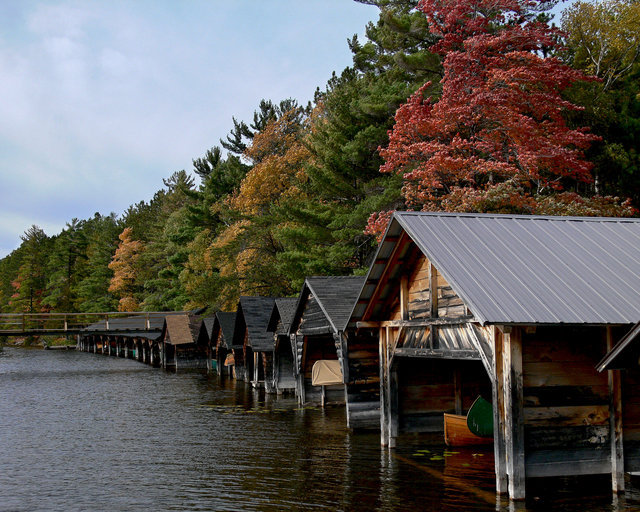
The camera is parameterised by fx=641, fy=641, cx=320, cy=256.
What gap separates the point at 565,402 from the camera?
11.9 meters

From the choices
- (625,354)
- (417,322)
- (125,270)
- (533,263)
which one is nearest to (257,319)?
(417,322)

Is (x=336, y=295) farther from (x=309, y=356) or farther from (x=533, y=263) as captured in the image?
(x=533, y=263)

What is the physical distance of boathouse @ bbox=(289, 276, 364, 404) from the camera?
2263 centimetres

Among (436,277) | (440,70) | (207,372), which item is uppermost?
(440,70)

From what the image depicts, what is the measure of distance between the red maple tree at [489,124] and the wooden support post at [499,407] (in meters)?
14.3

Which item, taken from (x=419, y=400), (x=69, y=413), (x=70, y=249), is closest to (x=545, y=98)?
(x=419, y=400)

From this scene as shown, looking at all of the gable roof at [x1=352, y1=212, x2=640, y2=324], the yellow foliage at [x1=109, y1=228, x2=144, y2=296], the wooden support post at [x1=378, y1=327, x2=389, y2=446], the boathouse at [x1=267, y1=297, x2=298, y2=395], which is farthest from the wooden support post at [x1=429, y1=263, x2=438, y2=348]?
the yellow foliage at [x1=109, y1=228, x2=144, y2=296]

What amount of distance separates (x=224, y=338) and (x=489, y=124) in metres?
22.8

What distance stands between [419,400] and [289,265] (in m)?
24.0

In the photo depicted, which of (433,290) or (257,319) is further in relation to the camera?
(257,319)

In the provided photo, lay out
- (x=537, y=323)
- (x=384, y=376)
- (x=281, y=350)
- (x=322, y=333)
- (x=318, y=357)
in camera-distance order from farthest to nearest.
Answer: (x=281, y=350), (x=318, y=357), (x=322, y=333), (x=384, y=376), (x=537, y=323)

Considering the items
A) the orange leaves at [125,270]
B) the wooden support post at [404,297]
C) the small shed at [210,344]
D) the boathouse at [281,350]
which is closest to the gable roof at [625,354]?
the wooden support post at [404,297]

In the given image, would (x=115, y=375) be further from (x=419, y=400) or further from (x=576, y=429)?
(x=576, y=429)

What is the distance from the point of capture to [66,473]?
54.2ft
